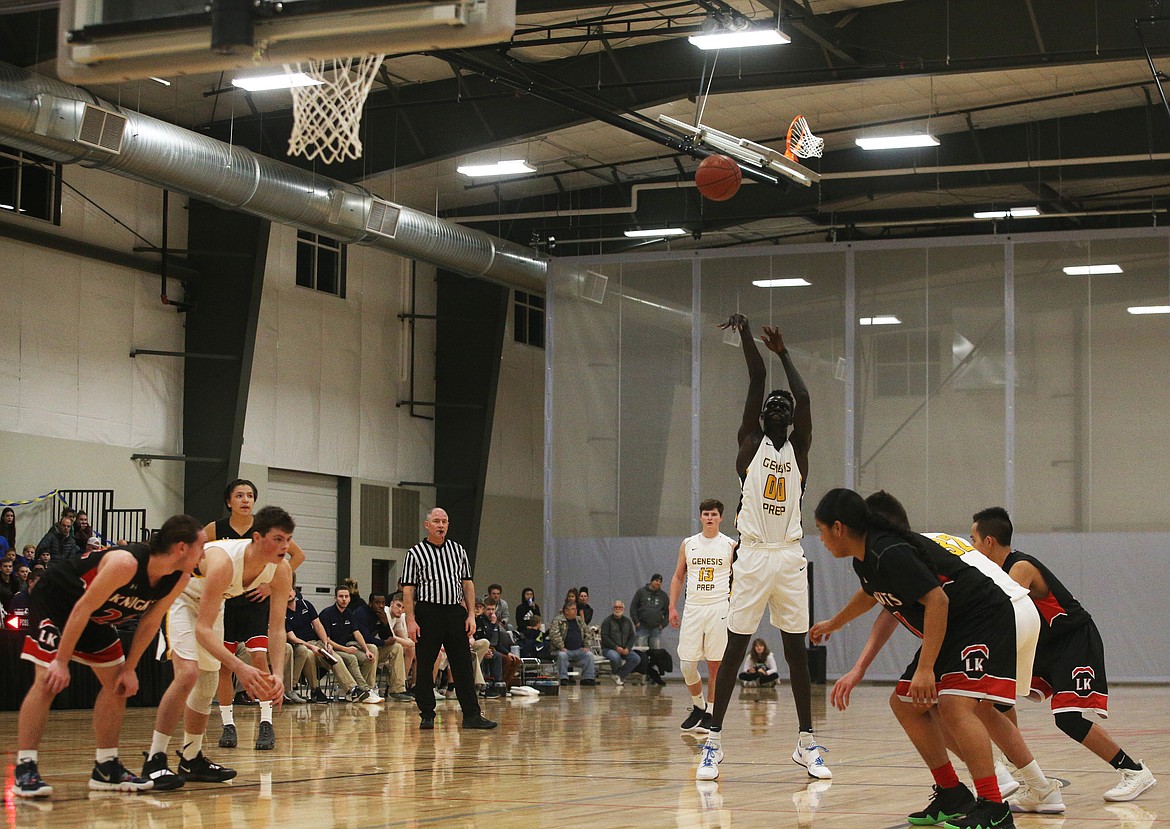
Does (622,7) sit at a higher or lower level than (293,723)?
higher

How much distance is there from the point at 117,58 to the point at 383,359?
19.4m

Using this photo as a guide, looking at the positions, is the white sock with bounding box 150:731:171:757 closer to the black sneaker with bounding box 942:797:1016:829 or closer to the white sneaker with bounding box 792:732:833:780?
the white sneaker with bounding box 792:732:833:780

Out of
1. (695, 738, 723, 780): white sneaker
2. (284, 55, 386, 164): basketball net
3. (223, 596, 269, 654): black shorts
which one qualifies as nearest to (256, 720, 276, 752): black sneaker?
(223, 596, 269, 654): black shorts

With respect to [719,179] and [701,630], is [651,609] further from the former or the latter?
[701,630]

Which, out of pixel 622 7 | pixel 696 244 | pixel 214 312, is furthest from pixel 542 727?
pixel 696 244

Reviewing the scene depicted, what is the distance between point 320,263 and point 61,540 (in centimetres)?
850

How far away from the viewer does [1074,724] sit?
6887 millimetres

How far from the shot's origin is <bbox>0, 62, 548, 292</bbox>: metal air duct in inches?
594

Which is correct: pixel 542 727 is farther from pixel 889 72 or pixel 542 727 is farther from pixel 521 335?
pixel 521 335

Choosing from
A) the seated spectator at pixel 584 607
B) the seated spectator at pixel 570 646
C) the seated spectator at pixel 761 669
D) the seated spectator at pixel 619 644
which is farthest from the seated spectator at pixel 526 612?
the seated spectator at pixel 761 669

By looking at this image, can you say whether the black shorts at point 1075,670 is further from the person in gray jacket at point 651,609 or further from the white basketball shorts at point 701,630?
the person in gray jacket at point 651,609

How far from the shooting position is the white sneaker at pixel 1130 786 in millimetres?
6691

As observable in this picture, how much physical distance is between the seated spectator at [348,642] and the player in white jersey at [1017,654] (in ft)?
37.7

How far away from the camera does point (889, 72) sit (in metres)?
Result: 17.8
